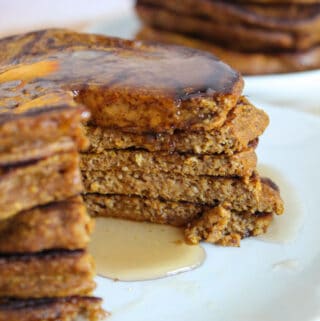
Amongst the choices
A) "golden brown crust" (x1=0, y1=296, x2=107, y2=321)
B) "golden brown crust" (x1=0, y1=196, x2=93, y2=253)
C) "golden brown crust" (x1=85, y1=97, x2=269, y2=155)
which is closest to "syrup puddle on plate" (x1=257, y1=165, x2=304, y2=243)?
"golden brown crust" (x1=85, y1=97, x2=269, y2=155)

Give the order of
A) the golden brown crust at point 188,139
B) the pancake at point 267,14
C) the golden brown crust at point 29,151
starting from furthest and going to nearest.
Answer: the pancake at point 267,14, the golden brown crust at point 188,139, the golden brown crust at point 29,151

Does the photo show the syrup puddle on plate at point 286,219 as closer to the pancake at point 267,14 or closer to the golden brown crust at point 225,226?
the golden brown crust at point 225,226

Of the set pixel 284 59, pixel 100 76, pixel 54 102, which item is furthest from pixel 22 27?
pixel 54 102

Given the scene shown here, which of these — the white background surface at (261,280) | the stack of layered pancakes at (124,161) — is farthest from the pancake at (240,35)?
the stack of layered pancakes at (124,161)

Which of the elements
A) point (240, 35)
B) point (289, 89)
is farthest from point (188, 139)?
point (240, 35)

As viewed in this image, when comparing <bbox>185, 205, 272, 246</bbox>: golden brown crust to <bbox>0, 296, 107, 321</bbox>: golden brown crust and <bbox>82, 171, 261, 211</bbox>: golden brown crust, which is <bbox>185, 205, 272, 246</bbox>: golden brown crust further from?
<bbox>0, 296, 107, 321</bbox>: golden brown crust

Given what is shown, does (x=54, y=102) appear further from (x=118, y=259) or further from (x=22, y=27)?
(x=22, y=27)

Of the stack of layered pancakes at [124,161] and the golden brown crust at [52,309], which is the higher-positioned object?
the stack of layered pancakes at [124,161]

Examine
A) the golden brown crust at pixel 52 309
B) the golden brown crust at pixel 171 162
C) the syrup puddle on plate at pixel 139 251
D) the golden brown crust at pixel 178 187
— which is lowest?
the syrup puddle on plate at pixel 139 251

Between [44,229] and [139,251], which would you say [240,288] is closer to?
[139,251]
